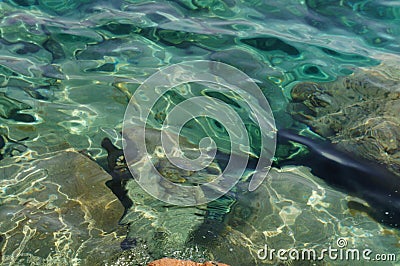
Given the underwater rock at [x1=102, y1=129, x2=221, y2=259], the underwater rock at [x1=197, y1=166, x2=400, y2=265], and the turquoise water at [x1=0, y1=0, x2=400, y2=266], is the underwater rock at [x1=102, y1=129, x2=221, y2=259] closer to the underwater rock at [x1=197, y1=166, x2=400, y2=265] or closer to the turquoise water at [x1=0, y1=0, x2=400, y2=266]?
the turquoise water at [x1=0, y1=0, x2=400, y2=266]

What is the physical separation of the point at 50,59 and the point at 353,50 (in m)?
4.31

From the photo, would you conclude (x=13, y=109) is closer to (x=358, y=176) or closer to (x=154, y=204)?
(x=154, y=204)

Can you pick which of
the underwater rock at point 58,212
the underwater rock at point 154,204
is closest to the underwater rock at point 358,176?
the underwater rock at point 154,204

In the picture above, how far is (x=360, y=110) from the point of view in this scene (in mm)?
5539

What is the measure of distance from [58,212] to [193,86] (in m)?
2.56

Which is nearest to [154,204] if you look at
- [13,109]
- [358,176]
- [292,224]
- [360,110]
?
[292,224]

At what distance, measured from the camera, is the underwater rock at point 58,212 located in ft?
11.9

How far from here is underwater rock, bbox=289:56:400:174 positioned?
4973mm

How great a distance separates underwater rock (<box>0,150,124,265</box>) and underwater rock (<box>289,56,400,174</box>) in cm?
260

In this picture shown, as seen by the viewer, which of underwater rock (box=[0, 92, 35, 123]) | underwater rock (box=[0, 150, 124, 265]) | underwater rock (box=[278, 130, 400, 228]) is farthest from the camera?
underwater rock (box=[0, 92, 35, 123])

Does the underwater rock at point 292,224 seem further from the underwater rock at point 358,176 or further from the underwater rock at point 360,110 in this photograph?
the underwater rock at point 360,110

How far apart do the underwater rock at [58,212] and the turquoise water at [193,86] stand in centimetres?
2

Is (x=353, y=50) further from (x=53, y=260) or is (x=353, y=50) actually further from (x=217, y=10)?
(x=53, y=260)

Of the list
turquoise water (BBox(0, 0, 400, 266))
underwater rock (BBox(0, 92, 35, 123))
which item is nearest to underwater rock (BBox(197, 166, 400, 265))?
turquoise water (BBox(0, 0, 400, 266))
